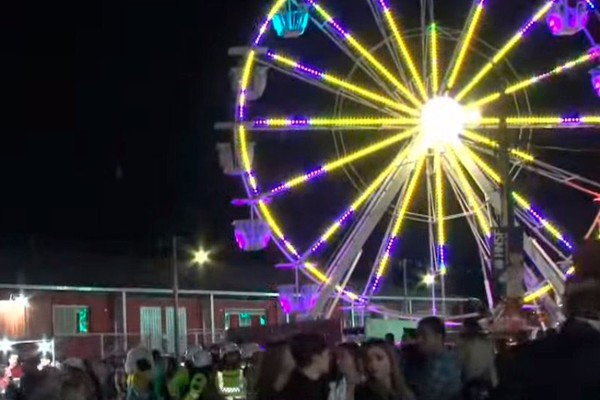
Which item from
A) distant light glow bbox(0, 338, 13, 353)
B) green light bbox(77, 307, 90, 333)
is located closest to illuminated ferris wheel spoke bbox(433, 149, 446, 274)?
distant light glow bbox(0, 338, 13, 353)

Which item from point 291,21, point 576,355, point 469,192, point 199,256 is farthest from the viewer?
point 199,256

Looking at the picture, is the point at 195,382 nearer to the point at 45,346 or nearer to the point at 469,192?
the point at 469,192

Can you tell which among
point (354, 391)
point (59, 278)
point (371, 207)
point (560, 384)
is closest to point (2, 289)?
point (59, 278)

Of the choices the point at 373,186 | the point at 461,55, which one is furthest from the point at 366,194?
the point at 461,55

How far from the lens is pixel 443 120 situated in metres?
21.5

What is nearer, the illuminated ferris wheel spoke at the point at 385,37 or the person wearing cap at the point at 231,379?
the person wearing cap at the point at 231,379

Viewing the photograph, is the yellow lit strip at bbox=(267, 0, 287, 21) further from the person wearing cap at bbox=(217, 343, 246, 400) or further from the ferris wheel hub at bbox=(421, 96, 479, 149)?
the person wearing cap at bbox=(217, 343, 246, 400)

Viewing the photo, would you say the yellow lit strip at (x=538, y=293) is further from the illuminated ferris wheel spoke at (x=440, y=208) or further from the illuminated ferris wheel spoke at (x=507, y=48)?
the illuminated ferris wheel spoke at (x=507, y=48)

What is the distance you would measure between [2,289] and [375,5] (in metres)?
12.8

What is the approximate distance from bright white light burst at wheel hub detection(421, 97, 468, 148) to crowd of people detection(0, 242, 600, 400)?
32.8ft

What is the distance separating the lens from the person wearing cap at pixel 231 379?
11.5 meters

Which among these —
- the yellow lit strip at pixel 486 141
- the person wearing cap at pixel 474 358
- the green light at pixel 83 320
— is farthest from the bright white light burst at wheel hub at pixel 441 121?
the green light at pixel 83 320

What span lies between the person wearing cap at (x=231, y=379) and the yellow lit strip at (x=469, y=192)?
11053mm

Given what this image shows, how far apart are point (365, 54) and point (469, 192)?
3.39 meters
